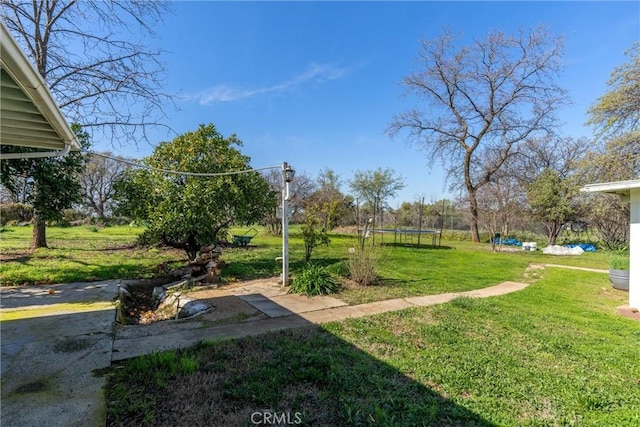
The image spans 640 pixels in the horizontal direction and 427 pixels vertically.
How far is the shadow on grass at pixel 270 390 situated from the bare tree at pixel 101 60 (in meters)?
7.37

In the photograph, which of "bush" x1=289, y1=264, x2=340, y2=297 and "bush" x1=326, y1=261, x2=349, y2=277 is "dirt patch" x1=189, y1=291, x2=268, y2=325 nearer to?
"bush" x1=289, y1=264, x2=340, y2=297

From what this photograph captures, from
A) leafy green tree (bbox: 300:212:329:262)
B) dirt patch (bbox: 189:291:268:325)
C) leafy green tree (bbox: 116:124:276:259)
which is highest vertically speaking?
leafy green tree (bbox: 116:124:276:259)

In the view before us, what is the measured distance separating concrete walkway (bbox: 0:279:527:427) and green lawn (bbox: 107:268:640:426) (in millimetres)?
234

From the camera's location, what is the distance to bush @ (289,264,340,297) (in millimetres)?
5414

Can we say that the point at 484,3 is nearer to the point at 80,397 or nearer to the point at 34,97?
the point at 34,97

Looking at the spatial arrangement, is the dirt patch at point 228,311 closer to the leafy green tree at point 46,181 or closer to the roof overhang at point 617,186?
the leafy green tree at point 46,181

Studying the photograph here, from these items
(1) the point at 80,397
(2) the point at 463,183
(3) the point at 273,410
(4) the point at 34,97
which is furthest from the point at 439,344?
(2) the point at 463,183

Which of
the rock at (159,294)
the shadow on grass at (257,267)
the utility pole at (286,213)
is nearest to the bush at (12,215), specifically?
the shadow on grass at (257,267)

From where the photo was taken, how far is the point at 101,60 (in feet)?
26.0

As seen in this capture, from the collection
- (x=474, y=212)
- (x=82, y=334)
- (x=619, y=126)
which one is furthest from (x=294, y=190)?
(x=82, y=334)

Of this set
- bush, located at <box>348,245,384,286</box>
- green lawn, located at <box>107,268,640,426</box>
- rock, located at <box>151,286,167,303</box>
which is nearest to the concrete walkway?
green lawn, located at <box>107,268,640,426</box>

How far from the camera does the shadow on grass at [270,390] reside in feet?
6.60

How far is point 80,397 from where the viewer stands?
2.12 m

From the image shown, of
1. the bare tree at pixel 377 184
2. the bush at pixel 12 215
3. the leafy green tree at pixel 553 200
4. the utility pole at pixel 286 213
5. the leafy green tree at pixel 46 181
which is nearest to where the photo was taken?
the leafy green tree at pixel 46 181
